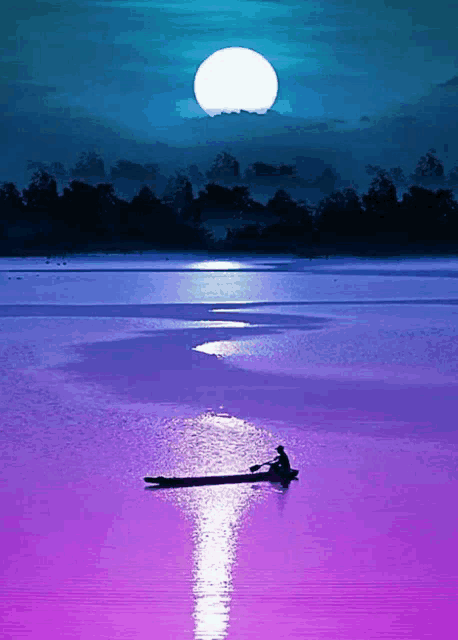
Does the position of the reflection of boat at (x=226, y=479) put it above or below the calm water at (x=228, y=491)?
above

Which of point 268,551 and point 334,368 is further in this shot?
point 334,368

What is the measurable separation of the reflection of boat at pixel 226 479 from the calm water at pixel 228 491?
14cm

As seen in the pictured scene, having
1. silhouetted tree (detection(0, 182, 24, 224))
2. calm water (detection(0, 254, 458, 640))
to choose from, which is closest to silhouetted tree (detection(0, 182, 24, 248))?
silhouetted tree (detection(0, 182, 24, 224))

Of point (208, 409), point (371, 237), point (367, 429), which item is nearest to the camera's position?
point (367, 429)

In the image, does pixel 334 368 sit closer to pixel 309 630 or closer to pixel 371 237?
pixel 309 630

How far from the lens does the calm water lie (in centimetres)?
605

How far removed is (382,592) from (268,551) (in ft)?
3.22

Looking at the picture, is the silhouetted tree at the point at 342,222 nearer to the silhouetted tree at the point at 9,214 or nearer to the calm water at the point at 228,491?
the silhouetted tree at the point at 9,214

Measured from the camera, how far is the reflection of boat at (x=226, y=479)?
8.64 m

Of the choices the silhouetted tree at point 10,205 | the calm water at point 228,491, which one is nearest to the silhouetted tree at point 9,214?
the silhouetted tree at point 10,205

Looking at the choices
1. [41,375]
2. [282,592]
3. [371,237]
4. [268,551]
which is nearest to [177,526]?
[268,551]

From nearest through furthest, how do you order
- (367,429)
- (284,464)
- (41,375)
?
1. (284,464)
2. (367,429)
3. (41,375)

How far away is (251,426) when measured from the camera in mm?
11156

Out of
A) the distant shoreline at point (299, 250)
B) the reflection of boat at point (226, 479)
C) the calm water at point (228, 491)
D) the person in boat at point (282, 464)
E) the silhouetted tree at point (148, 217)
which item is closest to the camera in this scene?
the calm water at point (228, 491)
